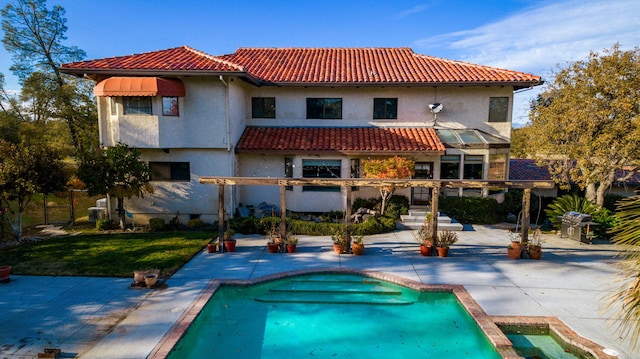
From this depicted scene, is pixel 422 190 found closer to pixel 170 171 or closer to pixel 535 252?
pixel 535 252

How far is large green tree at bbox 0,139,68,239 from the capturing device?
14.2m

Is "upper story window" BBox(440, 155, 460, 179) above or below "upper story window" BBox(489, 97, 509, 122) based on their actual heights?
below

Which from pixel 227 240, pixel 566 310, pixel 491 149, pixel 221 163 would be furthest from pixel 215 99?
pixel 566 310

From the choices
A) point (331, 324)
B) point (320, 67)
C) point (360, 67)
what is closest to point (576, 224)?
point (331, 324)

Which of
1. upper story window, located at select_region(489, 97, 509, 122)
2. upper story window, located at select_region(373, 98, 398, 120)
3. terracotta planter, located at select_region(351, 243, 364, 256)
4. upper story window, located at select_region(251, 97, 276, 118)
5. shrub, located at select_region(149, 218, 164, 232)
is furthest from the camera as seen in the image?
upper story window, located at select_region(251, 97, 276, 118)

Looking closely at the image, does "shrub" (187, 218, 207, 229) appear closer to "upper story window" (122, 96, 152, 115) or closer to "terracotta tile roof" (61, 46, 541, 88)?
"upper story window" (122, 96, 152, 115)

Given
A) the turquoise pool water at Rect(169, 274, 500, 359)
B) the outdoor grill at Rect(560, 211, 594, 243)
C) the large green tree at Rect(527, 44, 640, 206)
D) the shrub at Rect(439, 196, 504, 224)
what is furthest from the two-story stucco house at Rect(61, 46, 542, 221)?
the turquoise pool water at Rect(169, 274, 500, 359)

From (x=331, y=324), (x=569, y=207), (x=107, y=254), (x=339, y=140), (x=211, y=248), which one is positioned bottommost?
(x=331, y=324)

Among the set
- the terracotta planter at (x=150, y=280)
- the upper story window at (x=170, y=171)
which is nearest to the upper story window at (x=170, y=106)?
the upper story window at (x=170, y=171)

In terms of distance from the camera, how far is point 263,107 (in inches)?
858

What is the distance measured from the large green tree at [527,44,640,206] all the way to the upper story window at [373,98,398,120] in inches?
287

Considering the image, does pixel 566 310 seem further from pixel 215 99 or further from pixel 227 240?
pixel 215 99

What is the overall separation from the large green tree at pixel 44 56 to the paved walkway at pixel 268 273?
22707 millimetres

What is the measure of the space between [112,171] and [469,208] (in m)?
17.4
